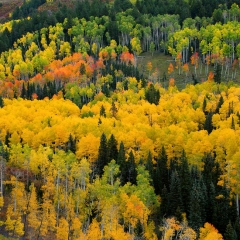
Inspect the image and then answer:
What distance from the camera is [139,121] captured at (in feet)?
431

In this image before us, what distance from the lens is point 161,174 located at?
9381 cm

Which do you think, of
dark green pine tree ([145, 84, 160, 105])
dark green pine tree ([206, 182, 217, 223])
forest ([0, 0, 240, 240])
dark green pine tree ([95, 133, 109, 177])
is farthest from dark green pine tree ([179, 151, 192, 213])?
dark green pine tree ([145, 84, 160, 105])

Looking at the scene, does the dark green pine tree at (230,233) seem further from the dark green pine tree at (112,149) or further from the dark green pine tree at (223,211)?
the dark green pine tree at (112,149)

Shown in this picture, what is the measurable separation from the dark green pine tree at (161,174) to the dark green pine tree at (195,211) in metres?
10.1

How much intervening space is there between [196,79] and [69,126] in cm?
7583

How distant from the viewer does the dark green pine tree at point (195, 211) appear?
7594 centimetres

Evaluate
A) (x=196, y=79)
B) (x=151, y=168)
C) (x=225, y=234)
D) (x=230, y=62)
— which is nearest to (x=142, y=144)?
(x=151, y=168)

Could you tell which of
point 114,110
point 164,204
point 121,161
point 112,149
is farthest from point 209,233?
point 114,110

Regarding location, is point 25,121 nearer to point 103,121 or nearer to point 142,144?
point 103,121

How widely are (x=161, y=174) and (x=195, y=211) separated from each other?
1782 cm

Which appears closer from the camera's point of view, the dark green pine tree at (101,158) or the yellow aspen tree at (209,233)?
the yellow aspen tree at (209,233)

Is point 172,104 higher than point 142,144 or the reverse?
the reverse

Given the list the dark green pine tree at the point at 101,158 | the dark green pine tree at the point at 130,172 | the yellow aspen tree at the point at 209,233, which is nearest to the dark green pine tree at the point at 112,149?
the dark green pine tree at the point at 101,158

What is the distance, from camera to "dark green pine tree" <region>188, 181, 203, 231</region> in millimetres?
75938
